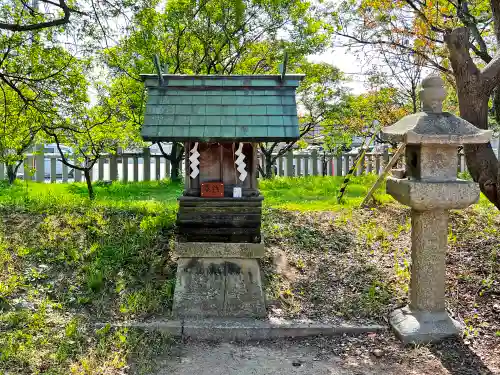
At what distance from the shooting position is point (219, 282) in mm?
6008

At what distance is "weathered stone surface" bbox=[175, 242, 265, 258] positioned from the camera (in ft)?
19.4

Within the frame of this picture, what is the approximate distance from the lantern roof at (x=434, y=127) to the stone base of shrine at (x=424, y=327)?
6.73ft

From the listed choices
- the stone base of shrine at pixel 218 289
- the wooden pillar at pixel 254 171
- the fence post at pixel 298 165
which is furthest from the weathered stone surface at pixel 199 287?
the fence post at pixel 298 165

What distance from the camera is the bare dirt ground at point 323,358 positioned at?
15.1 ft

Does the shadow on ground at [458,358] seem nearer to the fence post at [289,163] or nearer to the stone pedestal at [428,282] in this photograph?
the stone pedestal at [428,282]

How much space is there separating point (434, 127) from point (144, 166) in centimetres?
1155

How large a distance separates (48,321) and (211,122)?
3134mm

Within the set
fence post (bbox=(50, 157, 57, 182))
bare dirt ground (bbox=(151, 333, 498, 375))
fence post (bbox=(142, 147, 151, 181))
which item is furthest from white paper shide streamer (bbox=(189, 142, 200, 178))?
fence post (bbox=(50, 157, 57, 182))

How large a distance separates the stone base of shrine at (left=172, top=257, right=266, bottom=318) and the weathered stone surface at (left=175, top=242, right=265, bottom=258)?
182 mm

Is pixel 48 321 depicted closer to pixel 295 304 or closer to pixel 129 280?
pixel 129 280

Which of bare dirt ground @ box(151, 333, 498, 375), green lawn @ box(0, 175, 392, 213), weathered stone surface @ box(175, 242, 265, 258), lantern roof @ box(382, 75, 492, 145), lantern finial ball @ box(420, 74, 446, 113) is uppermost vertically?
lantern finial ball @ box(420, 74, 446, 113)

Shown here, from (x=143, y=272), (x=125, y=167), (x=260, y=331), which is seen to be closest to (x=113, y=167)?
(x=125, y=167)

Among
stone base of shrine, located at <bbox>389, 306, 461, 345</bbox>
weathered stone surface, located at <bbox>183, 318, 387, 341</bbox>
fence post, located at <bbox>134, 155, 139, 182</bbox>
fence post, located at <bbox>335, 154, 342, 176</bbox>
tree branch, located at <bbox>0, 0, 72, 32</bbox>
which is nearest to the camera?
stone base of shrine, located at <bbox>389, 306, 461, 345</bbox>

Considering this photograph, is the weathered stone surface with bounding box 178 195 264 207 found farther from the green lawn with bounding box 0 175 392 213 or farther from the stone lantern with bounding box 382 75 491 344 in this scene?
the green lawn with bounding box 0 175 392 213
